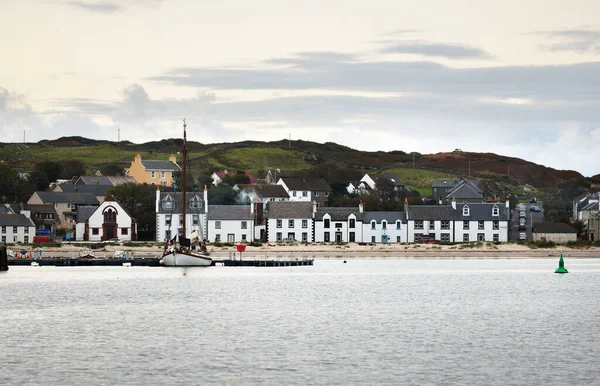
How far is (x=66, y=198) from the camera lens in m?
156

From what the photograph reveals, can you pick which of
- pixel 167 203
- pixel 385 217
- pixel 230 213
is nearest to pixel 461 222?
pixel 385 217

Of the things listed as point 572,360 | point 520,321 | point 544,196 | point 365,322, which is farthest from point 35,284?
point 544,196

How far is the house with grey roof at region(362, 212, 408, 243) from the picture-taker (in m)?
130

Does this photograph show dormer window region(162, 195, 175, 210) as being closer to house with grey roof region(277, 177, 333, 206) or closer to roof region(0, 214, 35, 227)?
roof region(0, 214, 35, 227)

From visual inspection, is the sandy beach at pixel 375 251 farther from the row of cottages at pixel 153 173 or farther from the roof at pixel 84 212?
the row of cottages at pixel 153 173

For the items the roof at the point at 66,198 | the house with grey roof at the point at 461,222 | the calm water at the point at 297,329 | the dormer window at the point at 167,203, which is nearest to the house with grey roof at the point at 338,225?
the house with grey roof at the point at 461,222

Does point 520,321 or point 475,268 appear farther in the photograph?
point 475,268

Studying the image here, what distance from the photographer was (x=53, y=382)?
4097 cm

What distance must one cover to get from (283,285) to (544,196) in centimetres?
11448

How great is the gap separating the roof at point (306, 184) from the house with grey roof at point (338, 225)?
169 ft

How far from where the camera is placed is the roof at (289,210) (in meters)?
129

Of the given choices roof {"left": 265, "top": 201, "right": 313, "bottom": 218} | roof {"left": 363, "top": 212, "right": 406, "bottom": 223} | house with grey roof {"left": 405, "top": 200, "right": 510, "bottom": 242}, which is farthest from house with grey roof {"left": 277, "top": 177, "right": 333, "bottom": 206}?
house with grey roof {"left": 405, "top": 200, "right": 510, "bottom": 242}

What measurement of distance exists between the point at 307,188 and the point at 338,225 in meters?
52.9

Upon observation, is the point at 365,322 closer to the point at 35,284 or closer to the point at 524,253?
the point at 35,284
